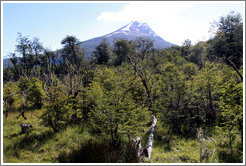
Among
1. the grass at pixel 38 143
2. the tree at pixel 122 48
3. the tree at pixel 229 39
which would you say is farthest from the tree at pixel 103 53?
the grass at pixel 38 143

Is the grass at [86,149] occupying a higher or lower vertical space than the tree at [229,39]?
lower

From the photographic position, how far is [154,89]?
13.1 metres

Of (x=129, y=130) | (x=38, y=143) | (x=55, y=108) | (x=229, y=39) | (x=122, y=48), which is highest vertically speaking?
(x=122, y=48)

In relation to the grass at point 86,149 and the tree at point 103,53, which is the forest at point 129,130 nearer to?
the grass at point 86,149

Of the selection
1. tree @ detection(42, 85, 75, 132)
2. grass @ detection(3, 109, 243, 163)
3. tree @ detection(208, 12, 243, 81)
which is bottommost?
grass @ detection(3, 109, 243, 163)

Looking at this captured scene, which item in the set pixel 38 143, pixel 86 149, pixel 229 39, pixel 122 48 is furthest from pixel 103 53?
pixel 86 149

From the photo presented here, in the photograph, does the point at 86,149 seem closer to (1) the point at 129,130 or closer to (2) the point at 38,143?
(1) the point at 129,130

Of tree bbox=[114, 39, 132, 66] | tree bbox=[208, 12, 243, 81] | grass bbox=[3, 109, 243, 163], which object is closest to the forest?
grass bbox=[3, 109, 243, 163]

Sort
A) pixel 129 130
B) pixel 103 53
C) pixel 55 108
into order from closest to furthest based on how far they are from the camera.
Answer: pixel 129 130 < pixel 55 108 < pixel 103 53

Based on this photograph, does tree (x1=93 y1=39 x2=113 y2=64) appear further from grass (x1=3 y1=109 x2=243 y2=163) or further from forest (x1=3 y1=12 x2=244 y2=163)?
grass (x1=3 y1=109 x2=243 y2=163)

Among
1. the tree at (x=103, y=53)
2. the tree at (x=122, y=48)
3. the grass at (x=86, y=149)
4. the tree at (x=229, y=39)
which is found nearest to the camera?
the grass at (x=86, y=149)

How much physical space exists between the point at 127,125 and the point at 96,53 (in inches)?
1663

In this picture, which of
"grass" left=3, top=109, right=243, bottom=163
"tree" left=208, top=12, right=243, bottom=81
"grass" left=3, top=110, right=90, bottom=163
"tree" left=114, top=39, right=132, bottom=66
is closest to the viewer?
"grass" left=3, top=109, right=243, bottom=163

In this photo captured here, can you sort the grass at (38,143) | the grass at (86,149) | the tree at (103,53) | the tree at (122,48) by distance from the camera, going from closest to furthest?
the grass at (86,149) → the grass at (38,143) → the tree at (103,53) → the tree at (122,48)
